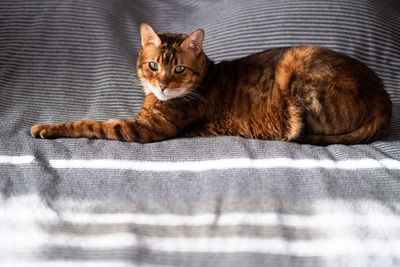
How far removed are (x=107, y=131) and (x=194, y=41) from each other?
589 mm

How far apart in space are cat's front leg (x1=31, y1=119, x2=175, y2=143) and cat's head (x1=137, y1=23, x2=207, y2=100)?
17 cm

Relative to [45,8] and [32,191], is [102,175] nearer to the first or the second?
[32,191]

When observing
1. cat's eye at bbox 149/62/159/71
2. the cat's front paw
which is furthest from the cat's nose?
the cat's front paw

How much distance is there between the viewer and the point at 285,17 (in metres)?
1.88

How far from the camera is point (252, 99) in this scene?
Answer: 149 cm

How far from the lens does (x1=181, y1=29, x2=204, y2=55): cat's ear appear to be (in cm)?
142

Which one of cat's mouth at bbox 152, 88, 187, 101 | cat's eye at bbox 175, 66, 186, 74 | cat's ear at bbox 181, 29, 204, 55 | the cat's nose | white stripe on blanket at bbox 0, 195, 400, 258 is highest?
cat's ear at bbox 181, 29, 204, 55

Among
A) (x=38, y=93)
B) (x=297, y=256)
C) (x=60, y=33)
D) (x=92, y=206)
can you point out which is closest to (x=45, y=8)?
(x=60, y=33)

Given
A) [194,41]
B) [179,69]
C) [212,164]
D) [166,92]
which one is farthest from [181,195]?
[194,41]

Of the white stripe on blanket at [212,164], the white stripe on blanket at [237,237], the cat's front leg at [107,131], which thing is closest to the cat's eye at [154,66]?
the cat's front leg at [107,131]

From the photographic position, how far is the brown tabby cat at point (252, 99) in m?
1.32

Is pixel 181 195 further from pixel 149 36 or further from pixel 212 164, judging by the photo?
pixel 149 36

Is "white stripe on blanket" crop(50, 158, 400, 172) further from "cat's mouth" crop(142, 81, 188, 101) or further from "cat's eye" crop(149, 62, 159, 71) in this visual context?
"cat's eye" crop(149, 62, 159, 71)

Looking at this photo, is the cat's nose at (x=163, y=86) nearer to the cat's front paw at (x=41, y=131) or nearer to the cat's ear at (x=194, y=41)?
the cat's ear at (x=194, y=41)
